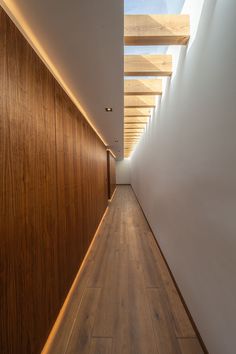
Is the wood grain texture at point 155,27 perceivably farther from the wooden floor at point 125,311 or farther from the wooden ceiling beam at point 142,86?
the wooden floor at point 125,311

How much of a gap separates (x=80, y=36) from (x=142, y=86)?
1430 mm

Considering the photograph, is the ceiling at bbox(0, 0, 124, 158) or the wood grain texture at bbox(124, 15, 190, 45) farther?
the wood grain texture at bbox(124, 15, 190, 45)

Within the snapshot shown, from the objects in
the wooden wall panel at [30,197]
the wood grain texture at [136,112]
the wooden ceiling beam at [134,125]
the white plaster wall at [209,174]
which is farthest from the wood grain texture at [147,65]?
the wooden ceiling beam at [134,125]

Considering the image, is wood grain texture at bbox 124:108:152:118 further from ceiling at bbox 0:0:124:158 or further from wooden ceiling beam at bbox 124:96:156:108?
ceiling at bbox 0:0:124:158

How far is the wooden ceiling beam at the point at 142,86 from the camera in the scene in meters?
2.38

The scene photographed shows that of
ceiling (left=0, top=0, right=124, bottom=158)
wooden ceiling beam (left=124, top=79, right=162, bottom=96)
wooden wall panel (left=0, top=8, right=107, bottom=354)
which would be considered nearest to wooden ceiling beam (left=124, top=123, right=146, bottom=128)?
wooden ceiling beam (left=124, top=79, right=162, bottom=96)

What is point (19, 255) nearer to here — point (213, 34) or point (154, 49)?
point (213, 34)

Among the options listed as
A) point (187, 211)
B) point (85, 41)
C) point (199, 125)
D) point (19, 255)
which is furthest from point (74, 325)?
point (85, 41)

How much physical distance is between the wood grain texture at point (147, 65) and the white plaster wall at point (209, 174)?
24 cm

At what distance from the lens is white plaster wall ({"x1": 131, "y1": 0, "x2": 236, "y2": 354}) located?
0.94 metres

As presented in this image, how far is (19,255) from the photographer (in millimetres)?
985

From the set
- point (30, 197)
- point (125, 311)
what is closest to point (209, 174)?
point (30, 197)

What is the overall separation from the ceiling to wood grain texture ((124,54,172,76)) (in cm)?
27

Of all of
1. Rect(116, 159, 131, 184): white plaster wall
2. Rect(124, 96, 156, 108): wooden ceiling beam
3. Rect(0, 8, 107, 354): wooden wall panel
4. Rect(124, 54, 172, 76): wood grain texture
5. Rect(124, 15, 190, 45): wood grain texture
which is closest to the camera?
Rect(0, 8, 107, 354): wooden wall panel
